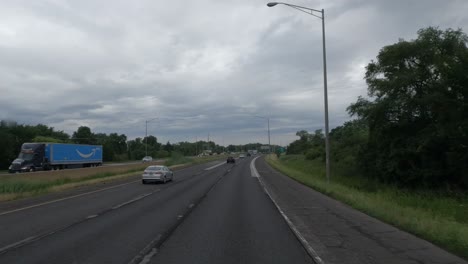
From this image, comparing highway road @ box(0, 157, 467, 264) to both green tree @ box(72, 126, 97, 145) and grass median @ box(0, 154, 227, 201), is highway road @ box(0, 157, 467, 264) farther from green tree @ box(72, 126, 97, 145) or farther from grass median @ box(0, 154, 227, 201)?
green tree @ box(72, 126, 97, 145)

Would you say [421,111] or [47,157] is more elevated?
[421,111]

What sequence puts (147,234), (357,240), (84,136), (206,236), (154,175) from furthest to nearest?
1. (84,136)
2. (154,175)
3. (147,234)
4. (206,236)
5. (357,240)

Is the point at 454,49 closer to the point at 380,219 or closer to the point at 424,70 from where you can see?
the point at 424,70

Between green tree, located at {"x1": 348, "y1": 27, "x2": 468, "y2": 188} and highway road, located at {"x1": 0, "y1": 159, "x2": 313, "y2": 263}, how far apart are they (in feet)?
59.1

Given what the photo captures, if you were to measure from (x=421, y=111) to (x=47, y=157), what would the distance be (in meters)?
40.9

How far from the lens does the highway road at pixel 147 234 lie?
28.9 feet

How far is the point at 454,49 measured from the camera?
33.4 m

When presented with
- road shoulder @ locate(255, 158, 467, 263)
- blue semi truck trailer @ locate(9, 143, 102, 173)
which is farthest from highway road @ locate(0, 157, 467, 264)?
blue semi truck trailer @ locate(9, 143, 102, 173)

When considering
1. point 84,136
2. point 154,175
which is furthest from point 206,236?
point 84,136

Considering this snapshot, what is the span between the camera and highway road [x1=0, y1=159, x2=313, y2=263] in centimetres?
881

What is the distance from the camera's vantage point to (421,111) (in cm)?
3472

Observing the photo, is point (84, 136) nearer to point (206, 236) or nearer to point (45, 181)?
point (45, 181)

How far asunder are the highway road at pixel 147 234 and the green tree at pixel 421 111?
59.1ft

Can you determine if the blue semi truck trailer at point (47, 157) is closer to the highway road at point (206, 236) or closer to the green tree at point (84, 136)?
the highway road at point (206, 236)
